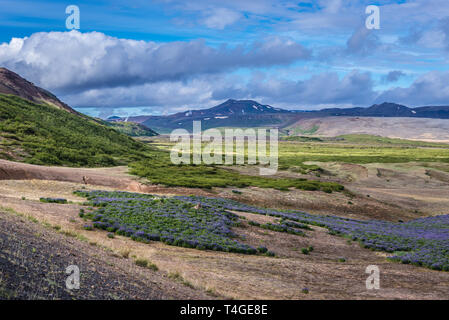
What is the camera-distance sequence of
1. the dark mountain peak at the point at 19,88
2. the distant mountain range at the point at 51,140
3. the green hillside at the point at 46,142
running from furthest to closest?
1. the dark mountain peak at the point at 19,88
2. the distant mountain range at the point at 51,140
3. the green hillside at the point at 46,142

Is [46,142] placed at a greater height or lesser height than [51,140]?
lesser

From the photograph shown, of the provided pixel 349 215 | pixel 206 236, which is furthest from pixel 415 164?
pixel 206 236

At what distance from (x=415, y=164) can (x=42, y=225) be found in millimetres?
118449

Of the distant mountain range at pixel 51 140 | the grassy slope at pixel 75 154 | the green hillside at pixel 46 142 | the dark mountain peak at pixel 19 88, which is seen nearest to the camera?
the grassy slope at pixel 75 154

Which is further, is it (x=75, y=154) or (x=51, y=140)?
(x=51, y=140)

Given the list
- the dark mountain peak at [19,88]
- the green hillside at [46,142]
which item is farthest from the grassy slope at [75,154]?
the dark mountain peak at [19,88]

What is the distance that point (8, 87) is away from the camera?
15538cm

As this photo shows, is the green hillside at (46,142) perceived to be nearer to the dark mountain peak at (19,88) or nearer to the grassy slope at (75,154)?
the grassy slope at (75,154)

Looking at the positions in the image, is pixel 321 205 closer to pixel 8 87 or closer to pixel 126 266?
pixel 126 266

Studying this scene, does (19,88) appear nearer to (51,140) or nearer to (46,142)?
(51,140)

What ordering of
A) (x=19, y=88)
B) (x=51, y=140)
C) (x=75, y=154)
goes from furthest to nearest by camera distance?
(x=19, y=88) → (x=51, y=140) → (x=75, y=154)

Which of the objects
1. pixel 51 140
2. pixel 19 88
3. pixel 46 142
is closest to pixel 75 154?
pixel 46 142

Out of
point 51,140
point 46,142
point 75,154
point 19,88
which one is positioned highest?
point 19,88

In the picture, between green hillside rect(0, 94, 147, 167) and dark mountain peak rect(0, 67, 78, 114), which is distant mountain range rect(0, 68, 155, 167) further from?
dark mountain peak rect(0, 67, 78, 114)
